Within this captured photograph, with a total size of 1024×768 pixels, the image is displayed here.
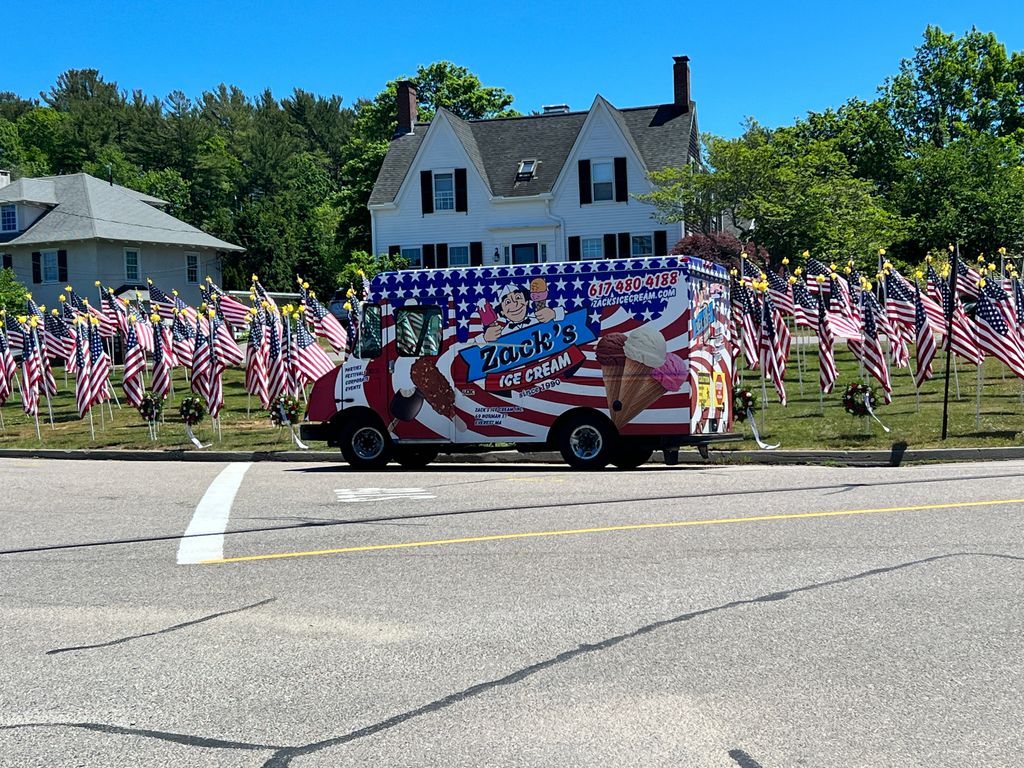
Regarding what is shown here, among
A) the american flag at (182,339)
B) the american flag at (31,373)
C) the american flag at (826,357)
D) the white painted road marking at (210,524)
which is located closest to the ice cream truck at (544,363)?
the white painted road marking at (210,524)

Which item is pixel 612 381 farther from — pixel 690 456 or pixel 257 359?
pixel 257 359

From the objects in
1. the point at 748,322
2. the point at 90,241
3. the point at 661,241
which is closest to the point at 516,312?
the point at 748,322

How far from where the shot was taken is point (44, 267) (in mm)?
58875

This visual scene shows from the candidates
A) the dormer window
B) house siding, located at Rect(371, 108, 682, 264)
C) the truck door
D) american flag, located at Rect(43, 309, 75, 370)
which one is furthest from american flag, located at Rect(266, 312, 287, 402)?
the dormer window

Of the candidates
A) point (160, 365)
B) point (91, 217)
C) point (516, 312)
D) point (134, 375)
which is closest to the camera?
point (516, 312)

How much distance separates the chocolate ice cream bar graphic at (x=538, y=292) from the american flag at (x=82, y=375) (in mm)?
15528

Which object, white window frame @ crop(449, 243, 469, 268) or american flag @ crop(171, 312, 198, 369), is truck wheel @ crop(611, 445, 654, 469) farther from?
white window frame @ crop(449, 243, 469, 268)

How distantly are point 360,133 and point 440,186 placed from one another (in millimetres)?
A: 18167

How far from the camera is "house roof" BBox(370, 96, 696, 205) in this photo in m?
47.1

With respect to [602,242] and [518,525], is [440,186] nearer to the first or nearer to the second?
[602,242]

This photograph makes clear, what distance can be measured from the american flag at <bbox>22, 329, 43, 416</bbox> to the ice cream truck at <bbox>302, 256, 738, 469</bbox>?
15305 millimetres

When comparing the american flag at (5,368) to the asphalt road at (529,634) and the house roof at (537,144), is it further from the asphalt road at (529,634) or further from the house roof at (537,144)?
the asphalt road at (529,634)

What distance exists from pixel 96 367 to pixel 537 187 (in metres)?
22.3

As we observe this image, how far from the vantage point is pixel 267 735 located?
546 cm
